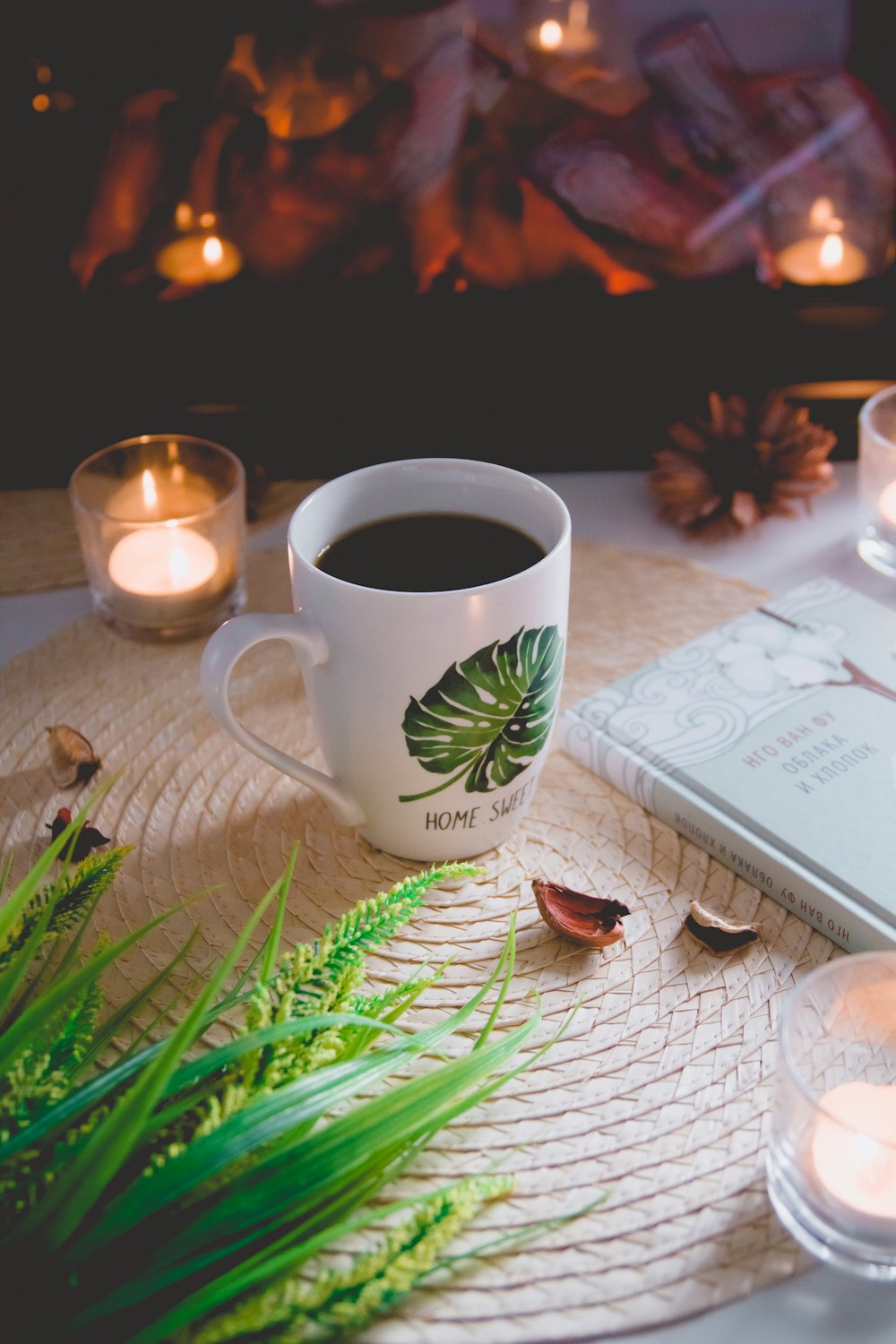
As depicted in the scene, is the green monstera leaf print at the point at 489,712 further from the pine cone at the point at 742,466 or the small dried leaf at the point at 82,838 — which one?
the pine cone at the point at 742,466

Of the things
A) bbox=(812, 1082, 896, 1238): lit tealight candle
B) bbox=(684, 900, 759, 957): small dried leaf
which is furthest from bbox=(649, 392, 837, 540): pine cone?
bbox=(812, 1082, 896, 1238): lit tealight candle

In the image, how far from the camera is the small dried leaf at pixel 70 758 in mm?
658

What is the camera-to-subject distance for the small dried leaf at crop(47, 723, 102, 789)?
66 cm

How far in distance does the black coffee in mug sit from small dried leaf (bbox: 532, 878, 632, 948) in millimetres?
147

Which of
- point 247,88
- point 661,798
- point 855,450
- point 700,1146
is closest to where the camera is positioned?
point 700,1146

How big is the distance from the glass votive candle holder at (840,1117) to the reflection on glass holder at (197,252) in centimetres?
60

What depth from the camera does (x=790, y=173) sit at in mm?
832

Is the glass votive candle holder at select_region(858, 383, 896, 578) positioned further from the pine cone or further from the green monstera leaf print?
the green monstera leaf print

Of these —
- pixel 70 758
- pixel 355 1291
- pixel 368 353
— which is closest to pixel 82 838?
pixel 70 758

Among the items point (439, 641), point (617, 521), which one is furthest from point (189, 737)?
point (617, 521)

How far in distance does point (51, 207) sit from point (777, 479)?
0.51 metres

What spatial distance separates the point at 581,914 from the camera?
0.57 metres

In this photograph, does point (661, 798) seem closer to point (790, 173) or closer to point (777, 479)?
point (777, 479)

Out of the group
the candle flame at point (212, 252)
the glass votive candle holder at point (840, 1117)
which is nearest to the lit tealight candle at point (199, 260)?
the candle flame at point (212, 252)
